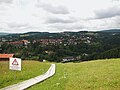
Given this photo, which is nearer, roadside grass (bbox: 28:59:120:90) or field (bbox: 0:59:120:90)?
roadside grass (bbox: 28:59:120:90)

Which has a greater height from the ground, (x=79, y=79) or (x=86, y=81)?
(x=86, y=81)

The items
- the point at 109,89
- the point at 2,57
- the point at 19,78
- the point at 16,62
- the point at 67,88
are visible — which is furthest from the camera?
the point at 2,57

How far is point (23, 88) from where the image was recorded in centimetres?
2834

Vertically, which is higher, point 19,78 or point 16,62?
point 16,62

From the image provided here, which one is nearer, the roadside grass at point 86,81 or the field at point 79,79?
the roadside grass at point 86,81

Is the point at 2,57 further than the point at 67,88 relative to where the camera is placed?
Yes

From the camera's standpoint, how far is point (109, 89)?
67.0 ft

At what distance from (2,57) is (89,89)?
3163 inches

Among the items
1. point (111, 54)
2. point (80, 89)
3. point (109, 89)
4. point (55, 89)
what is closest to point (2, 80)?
point (55, 89)

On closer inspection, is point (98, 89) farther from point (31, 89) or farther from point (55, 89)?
point (31, 89)

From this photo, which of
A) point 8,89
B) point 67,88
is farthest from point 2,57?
point 67,88

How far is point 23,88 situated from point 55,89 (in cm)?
562

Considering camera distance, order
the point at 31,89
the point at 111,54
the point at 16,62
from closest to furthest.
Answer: the point at 31,89
the point at 16,62
the point at 111,54

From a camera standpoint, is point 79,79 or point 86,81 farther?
point 79,79
